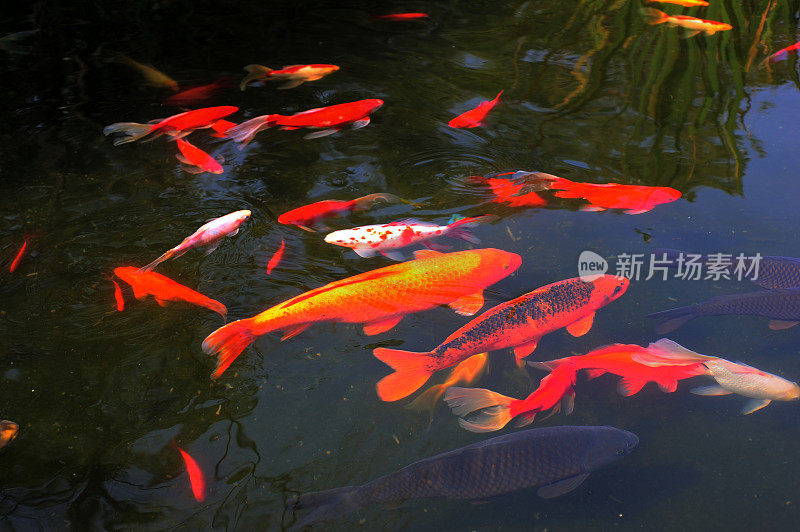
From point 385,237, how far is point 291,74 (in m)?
2.20

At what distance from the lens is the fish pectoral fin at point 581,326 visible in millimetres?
2646

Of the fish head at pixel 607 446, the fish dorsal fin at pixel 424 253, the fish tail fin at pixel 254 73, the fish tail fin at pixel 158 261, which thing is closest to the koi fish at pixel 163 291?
the fish tail fin at pixel 158 261

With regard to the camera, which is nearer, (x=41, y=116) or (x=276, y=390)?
(x=276, y=390)

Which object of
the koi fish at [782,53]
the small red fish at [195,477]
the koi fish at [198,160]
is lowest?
the small red fish at [195,477]

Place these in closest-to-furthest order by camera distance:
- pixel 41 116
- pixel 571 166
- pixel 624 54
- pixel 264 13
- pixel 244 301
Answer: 1. pixel 244 301
2. pixel 571 166
3. pixel 41 116
4. pixel 624 54
5. pixel 264 13

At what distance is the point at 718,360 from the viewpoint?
2.44 metres

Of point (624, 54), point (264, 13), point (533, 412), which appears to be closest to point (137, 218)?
point (533, 412)

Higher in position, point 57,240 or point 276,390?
point 57,240

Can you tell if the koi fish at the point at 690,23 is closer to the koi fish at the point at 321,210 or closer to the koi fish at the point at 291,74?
the koi fish at the point at 291,74

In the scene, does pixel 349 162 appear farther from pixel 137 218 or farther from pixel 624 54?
pixel 624 54

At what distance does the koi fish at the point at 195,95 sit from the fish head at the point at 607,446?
3.70m

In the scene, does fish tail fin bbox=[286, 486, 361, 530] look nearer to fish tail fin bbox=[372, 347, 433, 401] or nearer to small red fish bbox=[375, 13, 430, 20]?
fish tail fin bbox=[372, 347, 433, 401]

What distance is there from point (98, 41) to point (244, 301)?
4.14 metres

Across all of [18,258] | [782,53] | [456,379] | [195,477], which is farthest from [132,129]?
[782,53]
